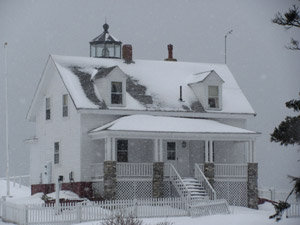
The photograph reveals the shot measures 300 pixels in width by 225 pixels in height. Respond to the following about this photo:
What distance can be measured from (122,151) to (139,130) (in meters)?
3.13

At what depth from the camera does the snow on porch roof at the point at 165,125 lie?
34094 millimetres

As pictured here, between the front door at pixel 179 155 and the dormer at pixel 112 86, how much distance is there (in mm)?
3530

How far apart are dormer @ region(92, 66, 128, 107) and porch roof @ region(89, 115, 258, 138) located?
3.84 ft

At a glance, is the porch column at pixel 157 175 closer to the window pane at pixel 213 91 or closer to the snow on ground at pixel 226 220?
the snow on ground at pixel 226 220

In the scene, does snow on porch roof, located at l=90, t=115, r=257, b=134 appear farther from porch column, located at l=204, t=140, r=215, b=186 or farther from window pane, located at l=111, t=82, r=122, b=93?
window pane, located at l=111, t=82, r=122, b=93

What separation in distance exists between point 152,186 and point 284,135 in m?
13.6

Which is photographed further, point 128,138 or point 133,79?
point 133,79

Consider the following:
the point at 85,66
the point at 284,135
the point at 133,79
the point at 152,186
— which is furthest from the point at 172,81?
the point at 284,135

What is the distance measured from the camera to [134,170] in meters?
34.5

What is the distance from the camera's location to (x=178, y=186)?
114ft

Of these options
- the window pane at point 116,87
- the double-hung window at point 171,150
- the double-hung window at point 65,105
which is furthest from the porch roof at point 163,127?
the double-hung window at point 65,105

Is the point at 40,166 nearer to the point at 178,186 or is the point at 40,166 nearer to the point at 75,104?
the point at 75,104

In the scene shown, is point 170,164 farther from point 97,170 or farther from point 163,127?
point 97,170

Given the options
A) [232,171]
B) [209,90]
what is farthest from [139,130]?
[209,90]
